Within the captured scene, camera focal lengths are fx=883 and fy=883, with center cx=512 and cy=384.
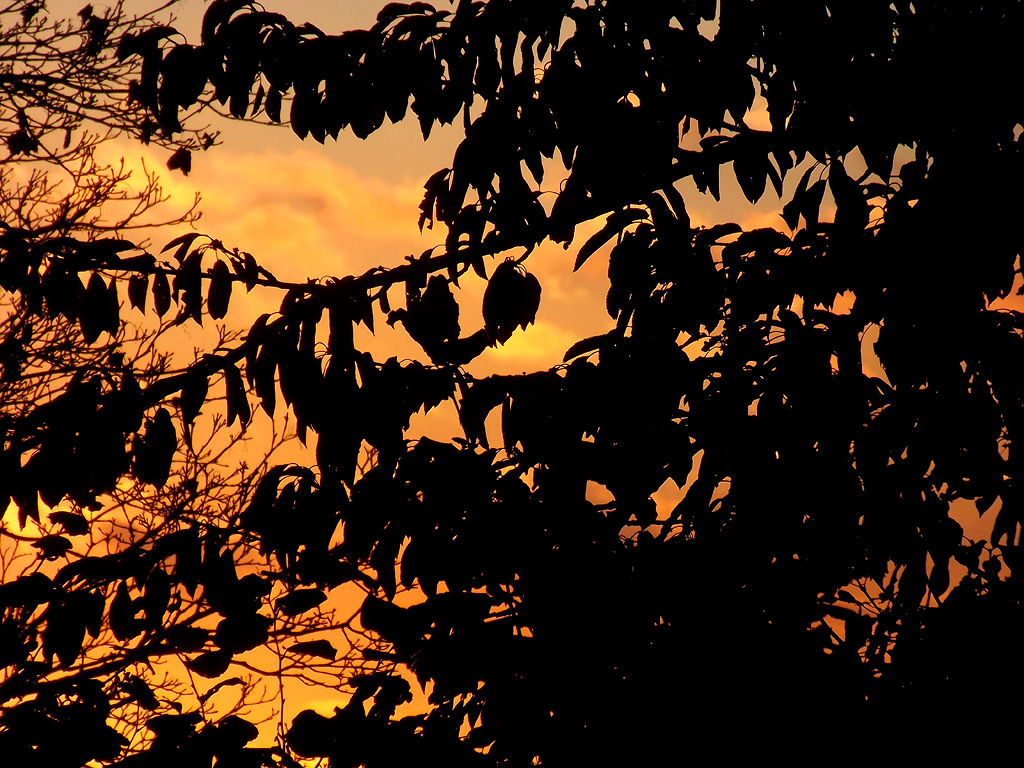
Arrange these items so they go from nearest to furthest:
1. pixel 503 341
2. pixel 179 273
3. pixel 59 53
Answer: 1. pixel 503 341
2. pixel 179 273
3. pixel 59 53

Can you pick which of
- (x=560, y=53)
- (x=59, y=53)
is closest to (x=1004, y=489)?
(x=560, y=53)

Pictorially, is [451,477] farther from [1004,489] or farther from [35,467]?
[1004,489]

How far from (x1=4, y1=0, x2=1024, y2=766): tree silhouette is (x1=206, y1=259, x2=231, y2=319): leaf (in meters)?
0.23

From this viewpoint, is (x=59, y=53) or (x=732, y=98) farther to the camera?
(x=59, y=53)

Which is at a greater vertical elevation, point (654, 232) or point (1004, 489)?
point (654, 232)

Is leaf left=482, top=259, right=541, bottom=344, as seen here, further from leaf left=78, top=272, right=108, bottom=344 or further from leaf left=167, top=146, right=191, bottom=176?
leaf left=167, top=146, right=191, bottom=176

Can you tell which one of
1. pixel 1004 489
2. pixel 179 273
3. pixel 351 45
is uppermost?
Result: pixel 351 45

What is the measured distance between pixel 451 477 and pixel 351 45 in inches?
42.6

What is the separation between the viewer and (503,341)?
2156 mm

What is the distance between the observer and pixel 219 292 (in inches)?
93.7

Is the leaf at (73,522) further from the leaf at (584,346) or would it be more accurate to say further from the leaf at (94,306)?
the leaf at (584,346)

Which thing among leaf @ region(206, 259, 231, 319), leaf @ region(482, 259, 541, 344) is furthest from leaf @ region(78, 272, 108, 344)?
leaf @ region(482, 259, 541, 344)

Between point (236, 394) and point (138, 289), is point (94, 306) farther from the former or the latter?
point (236, 394)

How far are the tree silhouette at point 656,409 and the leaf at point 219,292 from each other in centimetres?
23
